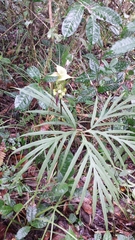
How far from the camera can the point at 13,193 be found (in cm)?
120

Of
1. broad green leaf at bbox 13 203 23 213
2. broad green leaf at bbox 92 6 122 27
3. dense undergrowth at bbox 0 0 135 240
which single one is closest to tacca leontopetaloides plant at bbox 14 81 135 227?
dense undergrowth at bbox 0 0 135 240

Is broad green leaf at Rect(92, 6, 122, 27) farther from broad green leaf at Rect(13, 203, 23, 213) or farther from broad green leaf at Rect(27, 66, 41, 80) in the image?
broad green leaf at Rect(13, 203, 23, 213)

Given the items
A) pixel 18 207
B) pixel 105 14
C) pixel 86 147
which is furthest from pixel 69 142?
pixel 105 14

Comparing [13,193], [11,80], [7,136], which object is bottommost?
[13,193]

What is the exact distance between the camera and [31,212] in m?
1.06

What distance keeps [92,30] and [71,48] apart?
1.27 feet

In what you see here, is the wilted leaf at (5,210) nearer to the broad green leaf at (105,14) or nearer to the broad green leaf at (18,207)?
the broad green leaf at (18,207)

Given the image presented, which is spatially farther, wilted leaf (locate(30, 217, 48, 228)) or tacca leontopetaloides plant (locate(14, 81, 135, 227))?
wilted leaf (locate(30, 217, 48, 228))

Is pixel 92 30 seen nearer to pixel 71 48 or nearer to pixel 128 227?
pixel 71 48

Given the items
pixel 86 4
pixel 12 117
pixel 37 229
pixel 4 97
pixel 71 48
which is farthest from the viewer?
pixel 4 97

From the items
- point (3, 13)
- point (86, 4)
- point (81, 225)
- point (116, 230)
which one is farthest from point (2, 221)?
point (3, 13)

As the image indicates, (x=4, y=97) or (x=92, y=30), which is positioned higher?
(x=92, y=30)

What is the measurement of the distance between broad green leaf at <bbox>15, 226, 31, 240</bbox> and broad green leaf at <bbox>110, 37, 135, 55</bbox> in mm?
722

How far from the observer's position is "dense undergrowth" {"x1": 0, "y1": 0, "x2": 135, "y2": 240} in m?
0.89
